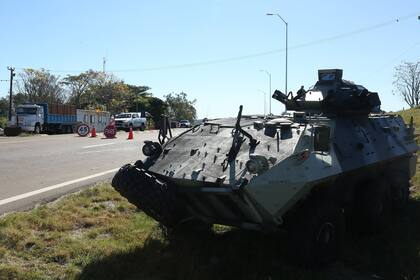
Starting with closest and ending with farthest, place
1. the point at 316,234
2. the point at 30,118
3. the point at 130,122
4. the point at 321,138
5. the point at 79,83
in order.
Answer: the point at 316,234 < the point at 321,138 < the point at 30,118 < the point at 130,122 < the point at 79,83

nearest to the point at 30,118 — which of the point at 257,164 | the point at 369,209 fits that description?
the point at 369,209

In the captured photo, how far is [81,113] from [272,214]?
41902 millimetres

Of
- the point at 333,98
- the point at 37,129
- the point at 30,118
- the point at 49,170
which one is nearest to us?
the point at 333,98

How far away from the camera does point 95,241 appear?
673 cm

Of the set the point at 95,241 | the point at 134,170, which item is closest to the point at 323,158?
the point at 134,170

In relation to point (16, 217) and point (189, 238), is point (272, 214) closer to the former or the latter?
point (189, 238)

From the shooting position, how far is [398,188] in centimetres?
919

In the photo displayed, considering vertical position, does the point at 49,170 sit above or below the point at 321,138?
below

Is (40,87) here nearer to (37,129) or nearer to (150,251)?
(37,129)

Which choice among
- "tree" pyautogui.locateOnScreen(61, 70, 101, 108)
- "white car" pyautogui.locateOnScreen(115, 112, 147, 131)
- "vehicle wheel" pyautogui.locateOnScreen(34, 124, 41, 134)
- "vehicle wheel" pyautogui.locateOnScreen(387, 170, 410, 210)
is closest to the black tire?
"vehicle wheel" pyautogui.locateOnScreen(387, 170, 410, 210)

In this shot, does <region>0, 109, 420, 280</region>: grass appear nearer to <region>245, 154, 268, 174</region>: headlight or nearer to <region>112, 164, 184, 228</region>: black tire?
<region>112, 164, 184, 228</region>: black tire

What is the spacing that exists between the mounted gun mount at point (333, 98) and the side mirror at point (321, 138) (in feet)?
4.52

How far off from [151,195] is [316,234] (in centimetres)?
178

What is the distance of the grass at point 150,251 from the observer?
5754 mm
